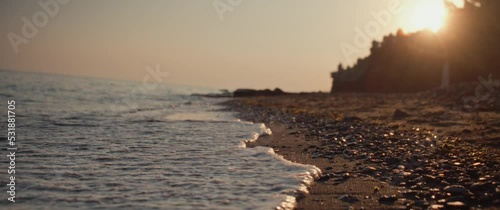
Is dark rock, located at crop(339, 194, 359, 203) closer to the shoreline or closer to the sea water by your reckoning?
the shoreline

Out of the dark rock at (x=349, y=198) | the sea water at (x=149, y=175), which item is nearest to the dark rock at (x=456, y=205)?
the dark rock at (x=349, y=198)

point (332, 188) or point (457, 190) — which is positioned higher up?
point (457, 190)

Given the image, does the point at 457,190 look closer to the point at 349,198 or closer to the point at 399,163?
the point at 349,198

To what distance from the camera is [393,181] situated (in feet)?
23.6

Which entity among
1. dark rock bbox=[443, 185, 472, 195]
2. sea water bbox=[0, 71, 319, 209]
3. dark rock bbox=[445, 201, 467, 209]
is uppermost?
dark rock bbox=[443, 185, 472, 195]

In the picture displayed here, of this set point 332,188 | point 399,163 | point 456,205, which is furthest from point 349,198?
point 399,163

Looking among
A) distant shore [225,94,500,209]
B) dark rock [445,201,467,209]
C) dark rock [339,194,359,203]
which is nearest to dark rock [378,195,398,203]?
distant shore [225,94,500,209]

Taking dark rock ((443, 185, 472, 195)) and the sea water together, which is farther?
dark rock ((443, 185, 472, 195))

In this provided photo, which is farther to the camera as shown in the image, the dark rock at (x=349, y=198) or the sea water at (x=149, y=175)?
the dark rock at (x=349, y=198)

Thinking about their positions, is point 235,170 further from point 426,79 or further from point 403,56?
point 403,56

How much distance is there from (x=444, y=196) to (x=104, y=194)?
5.44 m

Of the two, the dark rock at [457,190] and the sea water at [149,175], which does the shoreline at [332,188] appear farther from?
the dark rock at [457,190]

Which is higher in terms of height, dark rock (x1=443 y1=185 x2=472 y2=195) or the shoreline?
dark rock (x1=443 y1=185 x2=472 y2=195)

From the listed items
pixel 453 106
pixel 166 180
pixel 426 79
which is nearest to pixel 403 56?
pixel 426 79
